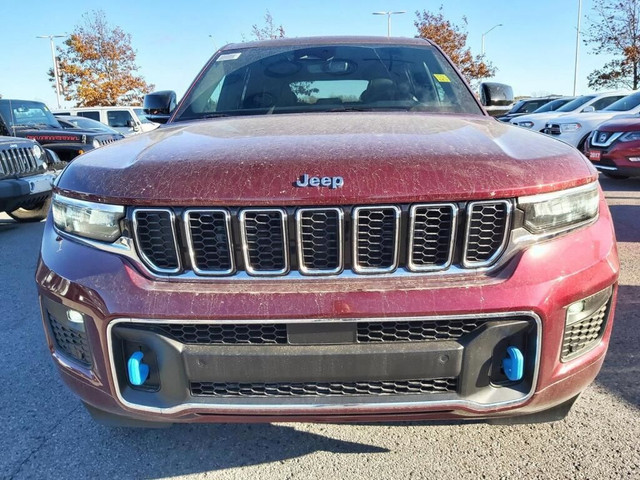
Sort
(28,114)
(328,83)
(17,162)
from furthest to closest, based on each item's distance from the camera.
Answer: (28,114)
(17,162)
(328,83)

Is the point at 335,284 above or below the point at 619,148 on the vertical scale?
above

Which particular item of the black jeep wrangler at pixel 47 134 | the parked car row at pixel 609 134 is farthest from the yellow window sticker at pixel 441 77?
the black jeep wrangler at pixel 47 134

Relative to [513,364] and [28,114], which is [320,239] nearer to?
[513,364]

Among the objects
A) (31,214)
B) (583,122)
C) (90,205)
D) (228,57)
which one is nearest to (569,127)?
(583,122)

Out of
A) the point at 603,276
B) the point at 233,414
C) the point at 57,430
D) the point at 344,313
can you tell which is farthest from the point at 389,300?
the point at 57,430

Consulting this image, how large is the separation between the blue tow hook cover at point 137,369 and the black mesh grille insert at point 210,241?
0.34 metres

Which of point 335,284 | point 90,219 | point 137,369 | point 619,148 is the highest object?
point 90,219

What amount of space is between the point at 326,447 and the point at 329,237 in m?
1.05

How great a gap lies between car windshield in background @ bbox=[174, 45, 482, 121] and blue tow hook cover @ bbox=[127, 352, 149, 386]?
1.63m

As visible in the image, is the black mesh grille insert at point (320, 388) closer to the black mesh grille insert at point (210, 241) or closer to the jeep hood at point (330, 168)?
the black mesh grille insert at point (210, 241)

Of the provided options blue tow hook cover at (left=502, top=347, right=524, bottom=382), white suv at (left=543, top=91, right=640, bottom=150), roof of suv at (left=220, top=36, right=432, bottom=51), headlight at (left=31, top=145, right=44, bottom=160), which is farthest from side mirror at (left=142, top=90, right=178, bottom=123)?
white suv at (left=543, top=91, right=640, bottom=150)

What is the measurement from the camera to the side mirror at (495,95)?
3.43 metres

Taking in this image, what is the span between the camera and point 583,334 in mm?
1710

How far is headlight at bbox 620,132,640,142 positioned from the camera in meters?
8.01
